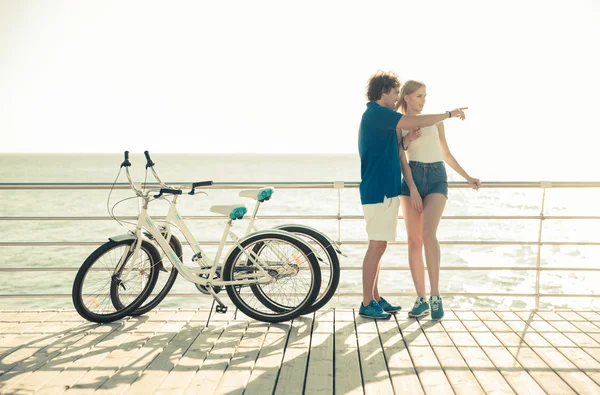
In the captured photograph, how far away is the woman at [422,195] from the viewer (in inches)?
152

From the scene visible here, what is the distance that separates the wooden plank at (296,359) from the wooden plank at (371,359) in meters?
0.28

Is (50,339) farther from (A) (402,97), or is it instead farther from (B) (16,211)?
(B) (16,211)

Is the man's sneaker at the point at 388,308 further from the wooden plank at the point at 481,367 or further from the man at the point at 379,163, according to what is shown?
the wooden plank at the point at 481,367

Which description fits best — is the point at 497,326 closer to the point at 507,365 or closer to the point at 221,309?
the point at 507,365

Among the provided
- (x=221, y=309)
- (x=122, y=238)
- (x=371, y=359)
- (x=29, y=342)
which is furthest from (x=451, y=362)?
(x=29, y=342)

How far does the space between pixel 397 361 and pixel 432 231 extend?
105 cm

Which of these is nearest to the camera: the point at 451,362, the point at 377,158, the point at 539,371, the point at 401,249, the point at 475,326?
the point at 539,371

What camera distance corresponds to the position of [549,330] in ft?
11.8

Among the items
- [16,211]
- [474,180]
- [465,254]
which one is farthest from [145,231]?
[16,211]

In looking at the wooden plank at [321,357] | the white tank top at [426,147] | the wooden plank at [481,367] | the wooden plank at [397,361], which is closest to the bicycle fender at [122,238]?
the wooden plank at [321,357]

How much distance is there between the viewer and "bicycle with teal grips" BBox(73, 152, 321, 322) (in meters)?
3.71

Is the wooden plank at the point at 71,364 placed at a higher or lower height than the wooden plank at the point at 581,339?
higher

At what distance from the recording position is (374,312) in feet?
12.5

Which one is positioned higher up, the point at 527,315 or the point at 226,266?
the point at 226,266
